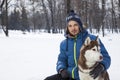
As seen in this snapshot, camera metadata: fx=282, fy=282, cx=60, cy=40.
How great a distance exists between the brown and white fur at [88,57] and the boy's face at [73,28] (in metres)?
0.64

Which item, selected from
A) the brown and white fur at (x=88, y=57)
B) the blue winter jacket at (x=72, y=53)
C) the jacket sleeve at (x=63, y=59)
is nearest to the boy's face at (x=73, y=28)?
the blue winter jacket at (x=72, y=53)

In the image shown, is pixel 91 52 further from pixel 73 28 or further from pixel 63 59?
pixel 63 59

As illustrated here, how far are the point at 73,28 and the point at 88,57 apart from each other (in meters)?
0.85

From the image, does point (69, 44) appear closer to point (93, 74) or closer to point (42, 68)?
point (93, 74)

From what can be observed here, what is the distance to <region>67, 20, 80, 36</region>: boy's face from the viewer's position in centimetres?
451

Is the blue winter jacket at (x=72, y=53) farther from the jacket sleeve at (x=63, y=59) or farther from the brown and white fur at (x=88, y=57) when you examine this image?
the brown and white fur at (x=88, y=57)

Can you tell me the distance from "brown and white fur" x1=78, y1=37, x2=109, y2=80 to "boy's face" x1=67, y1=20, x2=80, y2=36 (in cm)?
64

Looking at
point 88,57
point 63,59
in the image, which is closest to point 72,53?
point 63,59

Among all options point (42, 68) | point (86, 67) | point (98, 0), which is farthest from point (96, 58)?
point (98, 0)

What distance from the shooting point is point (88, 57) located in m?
3.80

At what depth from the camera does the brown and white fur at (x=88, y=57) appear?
380 cm

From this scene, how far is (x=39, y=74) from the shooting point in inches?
307

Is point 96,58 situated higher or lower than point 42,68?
higher

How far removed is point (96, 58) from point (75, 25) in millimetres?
899
